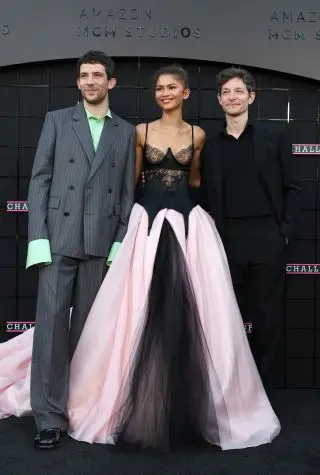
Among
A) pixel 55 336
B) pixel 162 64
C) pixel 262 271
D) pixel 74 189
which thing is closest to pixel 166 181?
pixel 74 189

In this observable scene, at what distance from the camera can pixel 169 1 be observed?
3.92 metres

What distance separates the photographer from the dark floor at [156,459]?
2.71 metres

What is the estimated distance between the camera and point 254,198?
11.4 feet

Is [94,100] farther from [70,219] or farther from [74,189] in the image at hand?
[70,219]

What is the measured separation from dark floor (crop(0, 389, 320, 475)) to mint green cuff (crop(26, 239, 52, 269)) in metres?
0.83

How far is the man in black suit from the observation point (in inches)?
136

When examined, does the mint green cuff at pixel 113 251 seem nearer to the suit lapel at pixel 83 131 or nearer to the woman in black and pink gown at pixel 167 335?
the woman in black and pink gown at pixel 167 335

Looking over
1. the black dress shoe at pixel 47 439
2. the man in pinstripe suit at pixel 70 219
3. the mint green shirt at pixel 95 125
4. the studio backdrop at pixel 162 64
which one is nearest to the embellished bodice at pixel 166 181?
the man in pinstripe suit at pixel 70 219

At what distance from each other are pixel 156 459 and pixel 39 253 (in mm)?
1059

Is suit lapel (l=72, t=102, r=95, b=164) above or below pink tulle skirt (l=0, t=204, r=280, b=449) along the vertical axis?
above

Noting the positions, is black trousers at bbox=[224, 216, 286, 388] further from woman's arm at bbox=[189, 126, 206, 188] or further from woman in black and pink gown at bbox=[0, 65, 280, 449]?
woman's arm at bbox=[189, 126, 206, 188]
